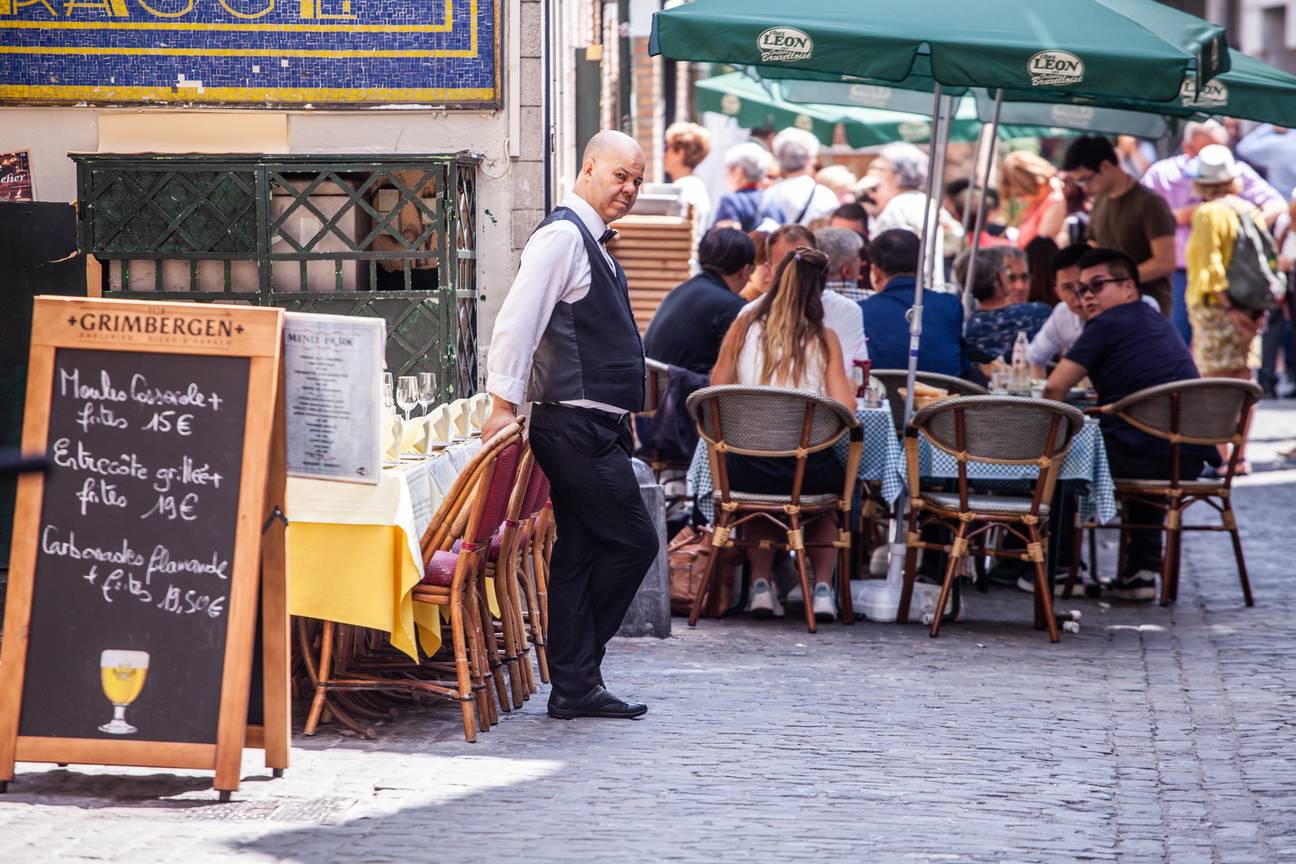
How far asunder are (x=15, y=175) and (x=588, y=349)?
346cm

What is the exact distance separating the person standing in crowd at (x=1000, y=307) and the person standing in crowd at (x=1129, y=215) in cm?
129

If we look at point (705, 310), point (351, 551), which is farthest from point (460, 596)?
point (705, 310)

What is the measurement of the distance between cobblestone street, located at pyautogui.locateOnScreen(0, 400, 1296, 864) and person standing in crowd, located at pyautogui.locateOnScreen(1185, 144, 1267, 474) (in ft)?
18.9

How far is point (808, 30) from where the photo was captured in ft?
25.6

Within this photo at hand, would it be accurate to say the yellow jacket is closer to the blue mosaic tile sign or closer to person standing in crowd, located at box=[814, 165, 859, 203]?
person standing in crowd, located at box=[814, 165, 859, 203]

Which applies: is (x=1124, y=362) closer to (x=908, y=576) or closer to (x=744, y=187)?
(x=908, y=576)

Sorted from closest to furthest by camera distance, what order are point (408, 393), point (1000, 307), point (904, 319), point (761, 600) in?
point (408, 393) < point (761, 600) < point (904, 319) < point (1000, 307)

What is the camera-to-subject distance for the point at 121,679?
16.6ft

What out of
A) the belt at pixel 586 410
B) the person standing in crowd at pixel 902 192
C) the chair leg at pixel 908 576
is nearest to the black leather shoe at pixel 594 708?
the belt at pixel 586 410

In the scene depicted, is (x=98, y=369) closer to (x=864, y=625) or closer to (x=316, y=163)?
(x=316, y=163)

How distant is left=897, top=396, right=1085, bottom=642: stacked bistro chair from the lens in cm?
791

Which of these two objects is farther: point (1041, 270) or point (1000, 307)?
point (1041, 270)

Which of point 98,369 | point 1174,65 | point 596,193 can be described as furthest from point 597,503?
point 1174,65

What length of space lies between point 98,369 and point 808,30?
148 inches
